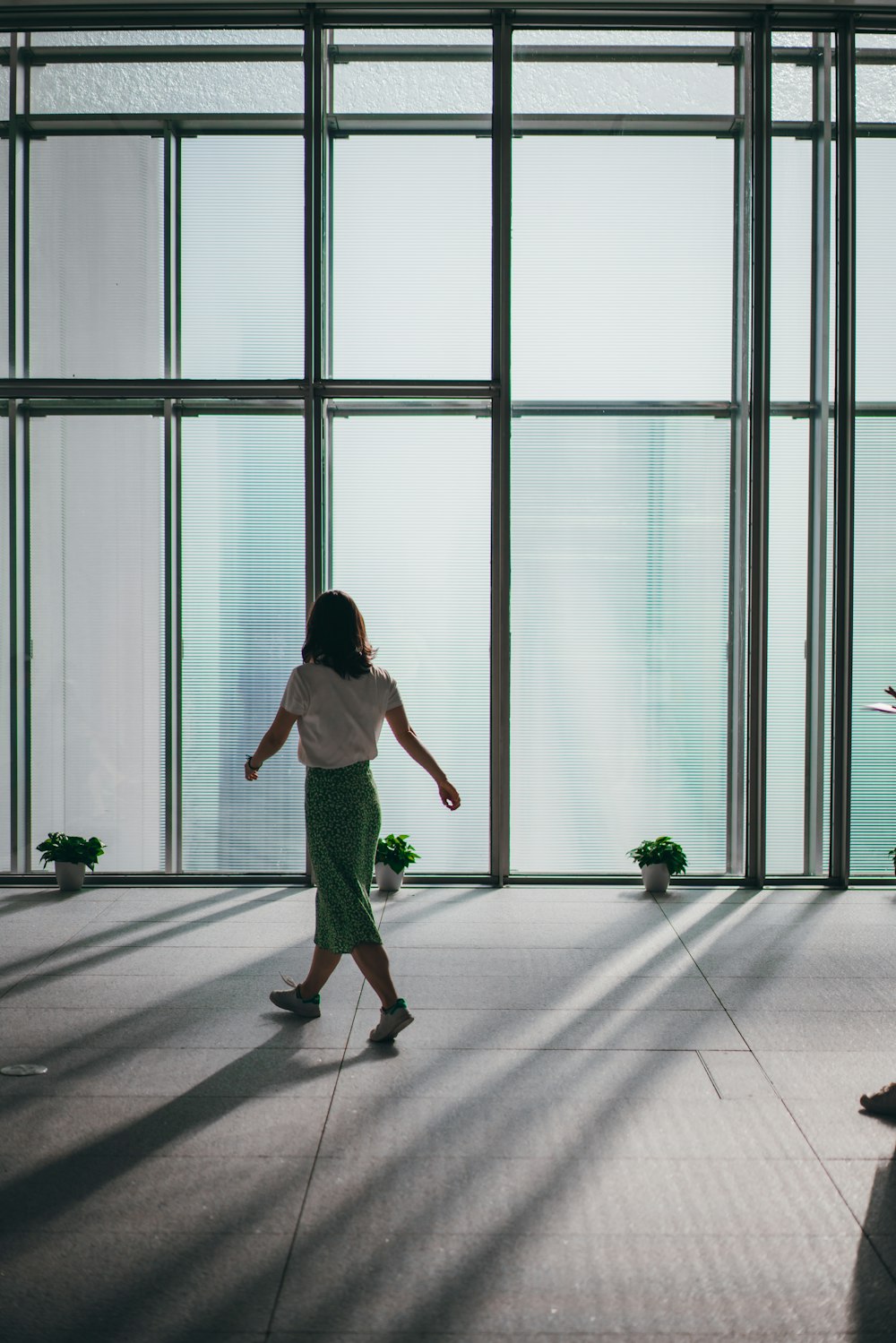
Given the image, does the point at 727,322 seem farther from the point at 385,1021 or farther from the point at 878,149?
the point at 385,1021

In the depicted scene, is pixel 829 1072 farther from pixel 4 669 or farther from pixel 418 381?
pixel 4 669

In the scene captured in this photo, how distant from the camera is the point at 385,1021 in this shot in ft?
15.9

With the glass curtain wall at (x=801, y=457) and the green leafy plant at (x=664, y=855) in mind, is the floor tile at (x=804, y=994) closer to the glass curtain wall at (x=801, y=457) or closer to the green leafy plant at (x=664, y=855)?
the green leafy plant at (x=664, y=855)

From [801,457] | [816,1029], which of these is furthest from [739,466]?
[816,1029]

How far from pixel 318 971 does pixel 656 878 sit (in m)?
3.15

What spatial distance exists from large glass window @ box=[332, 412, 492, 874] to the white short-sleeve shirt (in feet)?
10.2

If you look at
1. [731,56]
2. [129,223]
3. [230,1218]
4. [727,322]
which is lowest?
[230,1218]

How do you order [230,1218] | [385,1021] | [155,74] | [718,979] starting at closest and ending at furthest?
[230,1218] < [385,1021] < [718,979] < [155,74]

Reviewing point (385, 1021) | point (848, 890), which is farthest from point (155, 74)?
point (848, 890)

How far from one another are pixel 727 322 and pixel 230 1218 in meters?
6.44

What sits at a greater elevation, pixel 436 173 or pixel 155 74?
pixel 155 74

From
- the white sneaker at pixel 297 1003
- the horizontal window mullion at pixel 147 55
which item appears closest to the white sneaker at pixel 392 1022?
the white sneaker at pixel 297 1003

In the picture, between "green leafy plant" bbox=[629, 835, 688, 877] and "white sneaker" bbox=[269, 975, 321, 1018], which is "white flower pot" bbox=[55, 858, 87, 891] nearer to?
"white sneaker" bbox=[269, 975, 321, 1018]

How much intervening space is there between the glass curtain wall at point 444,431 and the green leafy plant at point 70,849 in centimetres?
24
